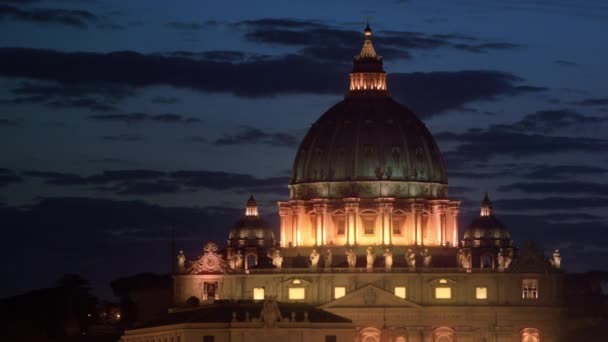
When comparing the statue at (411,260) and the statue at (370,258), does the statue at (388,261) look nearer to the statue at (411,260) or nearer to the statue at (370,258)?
the statue at (370,258)

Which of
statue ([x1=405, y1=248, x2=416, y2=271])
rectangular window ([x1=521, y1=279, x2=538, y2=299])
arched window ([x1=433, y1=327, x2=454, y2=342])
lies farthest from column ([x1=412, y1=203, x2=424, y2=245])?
rectangular window ([x1=521, y1=279, x2=538, y2=299])

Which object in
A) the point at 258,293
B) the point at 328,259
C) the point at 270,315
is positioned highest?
the point at 328,259

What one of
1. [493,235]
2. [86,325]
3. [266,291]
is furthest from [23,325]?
[493,235]

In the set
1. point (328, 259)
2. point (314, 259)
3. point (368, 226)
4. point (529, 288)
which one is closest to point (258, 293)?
point (314, 259)

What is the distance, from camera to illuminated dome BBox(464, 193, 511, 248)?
18262cm

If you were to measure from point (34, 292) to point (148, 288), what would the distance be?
11032mm

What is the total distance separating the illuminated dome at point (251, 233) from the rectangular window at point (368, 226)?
40.4 ft

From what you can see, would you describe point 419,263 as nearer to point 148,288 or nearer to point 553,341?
point 553,341

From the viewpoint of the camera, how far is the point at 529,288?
15938 centimetres

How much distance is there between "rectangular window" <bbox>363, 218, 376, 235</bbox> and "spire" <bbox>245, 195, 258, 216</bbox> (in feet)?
58.2

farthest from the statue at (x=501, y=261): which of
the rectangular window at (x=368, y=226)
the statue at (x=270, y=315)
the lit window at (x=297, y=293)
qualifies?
the statue at (x=270, y=315)

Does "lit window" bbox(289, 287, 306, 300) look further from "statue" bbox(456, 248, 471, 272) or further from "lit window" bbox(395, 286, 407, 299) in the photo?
"statue" bbox(456, 248, 471, 272)

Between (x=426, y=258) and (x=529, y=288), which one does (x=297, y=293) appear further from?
(x=529, y=288)

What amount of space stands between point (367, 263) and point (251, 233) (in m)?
24.2
